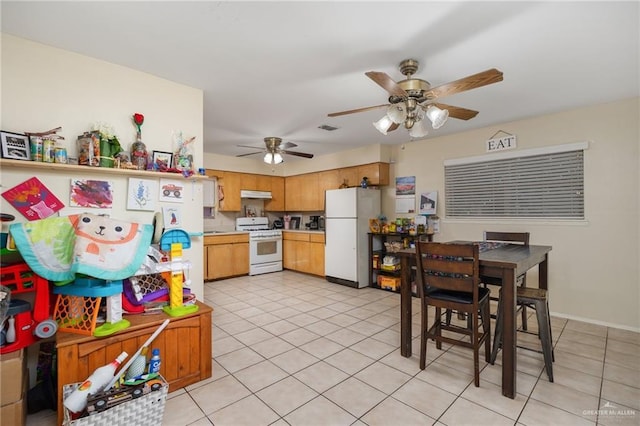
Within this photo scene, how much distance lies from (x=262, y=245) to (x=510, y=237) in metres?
4.18

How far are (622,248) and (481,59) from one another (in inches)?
103

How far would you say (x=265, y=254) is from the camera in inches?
233

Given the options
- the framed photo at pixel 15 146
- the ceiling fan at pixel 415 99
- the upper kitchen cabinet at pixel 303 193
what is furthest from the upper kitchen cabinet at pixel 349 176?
the framed photo at pixel 15 146

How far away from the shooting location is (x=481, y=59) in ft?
7.24

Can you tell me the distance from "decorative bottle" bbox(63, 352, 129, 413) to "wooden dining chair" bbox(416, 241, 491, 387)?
81.8 inches

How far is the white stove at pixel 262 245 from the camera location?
18.8 feet

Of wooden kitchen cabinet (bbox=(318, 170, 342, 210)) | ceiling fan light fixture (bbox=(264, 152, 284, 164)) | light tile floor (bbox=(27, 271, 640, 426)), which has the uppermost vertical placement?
ceiling fan light fixture (bbox=(264, 152, 284, 164))

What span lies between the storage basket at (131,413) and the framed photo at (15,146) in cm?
142

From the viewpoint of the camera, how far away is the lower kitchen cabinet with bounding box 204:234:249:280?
5227mm

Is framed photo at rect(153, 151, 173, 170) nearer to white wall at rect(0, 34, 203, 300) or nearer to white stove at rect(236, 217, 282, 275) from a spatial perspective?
white wall at rect(0, 34, 203, 300)

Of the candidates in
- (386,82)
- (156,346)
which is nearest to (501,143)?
(386,82)

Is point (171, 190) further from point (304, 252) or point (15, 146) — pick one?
point (304, 252)

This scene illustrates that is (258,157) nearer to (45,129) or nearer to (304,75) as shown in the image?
(304,75)

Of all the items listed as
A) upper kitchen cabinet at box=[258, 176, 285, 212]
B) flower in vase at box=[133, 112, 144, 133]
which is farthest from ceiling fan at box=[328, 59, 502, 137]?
Result: upper kitchen cabinet at box=[258, 176, 285, 212]
